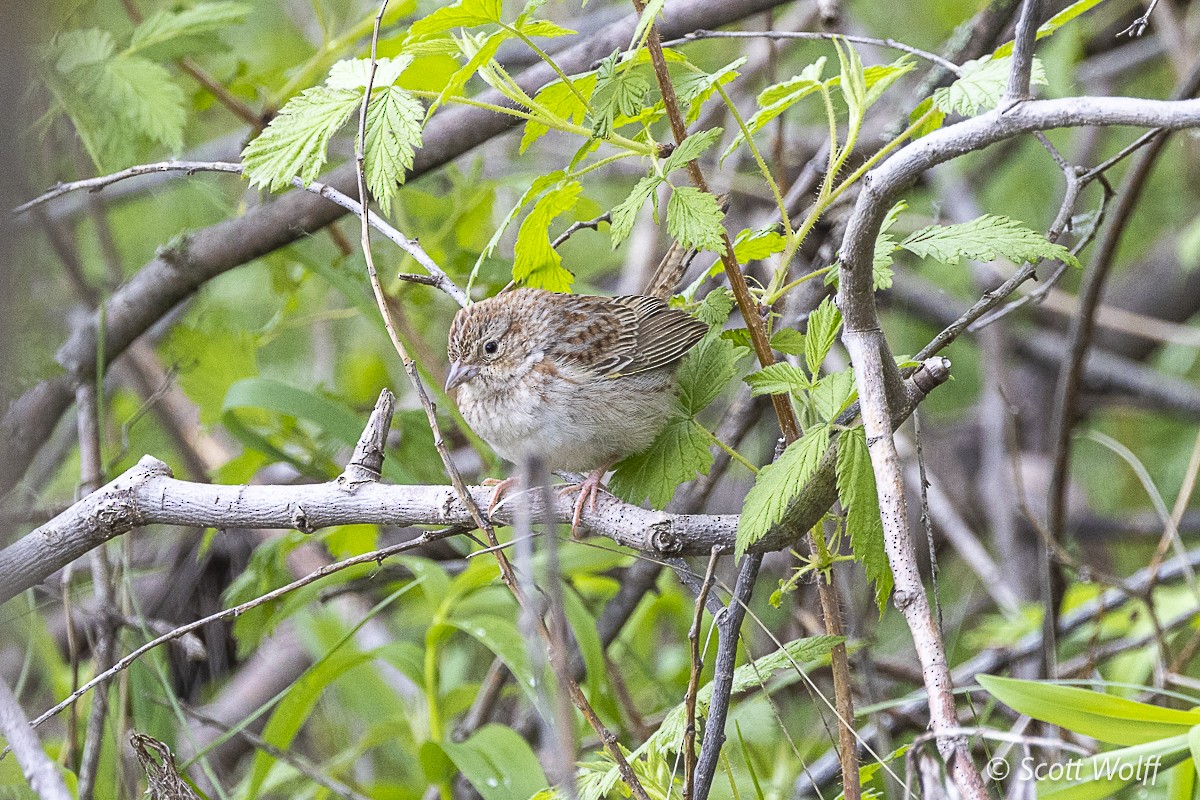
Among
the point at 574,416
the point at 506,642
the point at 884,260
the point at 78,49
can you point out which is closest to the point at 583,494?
the point at 574,416

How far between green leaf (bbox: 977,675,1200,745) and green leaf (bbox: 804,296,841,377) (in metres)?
0.66

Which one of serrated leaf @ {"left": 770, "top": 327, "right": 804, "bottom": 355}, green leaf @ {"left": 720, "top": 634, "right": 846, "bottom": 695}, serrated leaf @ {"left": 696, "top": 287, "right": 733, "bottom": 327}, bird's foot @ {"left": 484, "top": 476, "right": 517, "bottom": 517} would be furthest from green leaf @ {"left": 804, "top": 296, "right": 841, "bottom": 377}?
bird's foot @ {"left": 484, "top": 476, "right": 517, "bottom": 517}

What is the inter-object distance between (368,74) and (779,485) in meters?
1.15

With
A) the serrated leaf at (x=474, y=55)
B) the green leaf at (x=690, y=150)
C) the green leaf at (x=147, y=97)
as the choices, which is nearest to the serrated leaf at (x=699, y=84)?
the green leaf at (x=690, y=150)

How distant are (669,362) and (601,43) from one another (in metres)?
1.05

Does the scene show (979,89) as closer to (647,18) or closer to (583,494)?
(647,18)

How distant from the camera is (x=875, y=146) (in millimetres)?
4121

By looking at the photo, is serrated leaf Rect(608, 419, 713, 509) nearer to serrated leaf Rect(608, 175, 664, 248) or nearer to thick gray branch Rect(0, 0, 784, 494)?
serrated leaf Rect(608, 175, 664, 248)

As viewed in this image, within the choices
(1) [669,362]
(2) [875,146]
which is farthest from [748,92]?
(1) [669,362]

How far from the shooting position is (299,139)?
2193 mm

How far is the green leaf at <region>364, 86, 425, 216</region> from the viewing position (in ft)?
6.79

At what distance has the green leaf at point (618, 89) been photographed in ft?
6.59

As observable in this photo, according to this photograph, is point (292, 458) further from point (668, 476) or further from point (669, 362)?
point (668, 476)

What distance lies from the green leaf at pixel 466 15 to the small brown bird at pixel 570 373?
102cm
